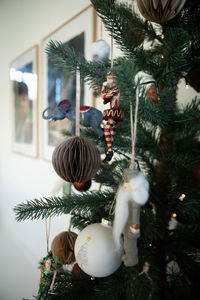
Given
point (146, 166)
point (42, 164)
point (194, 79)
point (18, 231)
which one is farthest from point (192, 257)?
point (18, 231)

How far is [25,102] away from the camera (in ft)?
4.66

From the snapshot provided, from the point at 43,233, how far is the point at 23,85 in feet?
2.99

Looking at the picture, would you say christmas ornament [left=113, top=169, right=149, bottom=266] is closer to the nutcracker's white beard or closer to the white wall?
the nutcracker's white beard

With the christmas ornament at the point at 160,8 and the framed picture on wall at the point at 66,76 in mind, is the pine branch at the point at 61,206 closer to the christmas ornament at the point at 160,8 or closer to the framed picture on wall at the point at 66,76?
the christmas ornament at the point at 160,8

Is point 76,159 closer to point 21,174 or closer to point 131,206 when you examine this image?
point 131,206

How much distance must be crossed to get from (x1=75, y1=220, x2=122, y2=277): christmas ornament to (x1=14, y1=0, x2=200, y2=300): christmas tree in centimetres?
3

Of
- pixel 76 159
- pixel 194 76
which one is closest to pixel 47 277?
pixel 76 159

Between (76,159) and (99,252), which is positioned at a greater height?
(76,159)

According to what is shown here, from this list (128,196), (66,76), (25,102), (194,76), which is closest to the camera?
(128,196)

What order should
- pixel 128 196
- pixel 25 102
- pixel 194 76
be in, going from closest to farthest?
pixel 128 196
pixel 194 76
pixel 25 102

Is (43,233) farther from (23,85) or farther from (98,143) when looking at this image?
→ (98,143)

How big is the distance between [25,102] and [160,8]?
1.28 m

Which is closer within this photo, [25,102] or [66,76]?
[66,76]

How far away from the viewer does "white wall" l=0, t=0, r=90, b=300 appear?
3.78 ft
